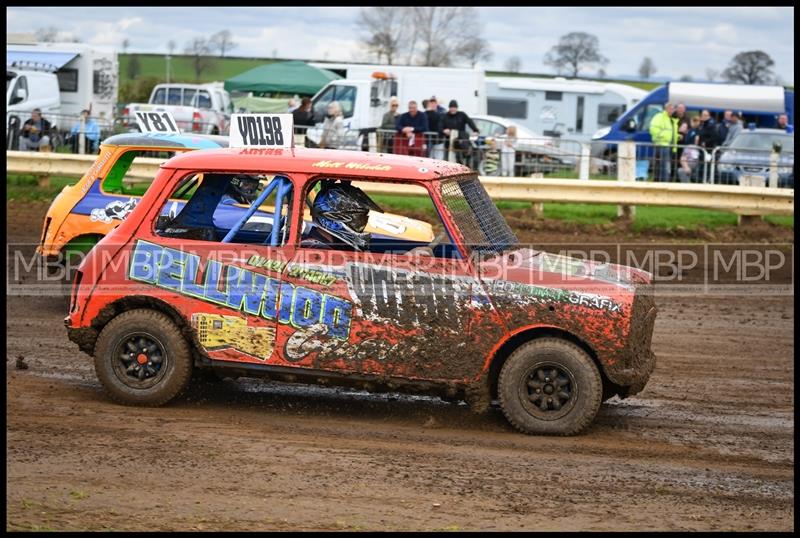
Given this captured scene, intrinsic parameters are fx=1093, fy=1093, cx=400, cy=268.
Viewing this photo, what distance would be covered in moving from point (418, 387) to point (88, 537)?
2.73 metres

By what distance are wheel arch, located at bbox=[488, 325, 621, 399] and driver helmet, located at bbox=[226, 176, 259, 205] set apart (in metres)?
2.25

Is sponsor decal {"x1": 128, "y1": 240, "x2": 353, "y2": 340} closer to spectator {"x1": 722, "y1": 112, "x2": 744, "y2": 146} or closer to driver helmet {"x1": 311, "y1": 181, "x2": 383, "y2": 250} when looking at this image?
driver helmet {"x1": 311, "y1": 181, "x2": 383, "y2": 250}

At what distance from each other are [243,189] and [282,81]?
2584 centimetres

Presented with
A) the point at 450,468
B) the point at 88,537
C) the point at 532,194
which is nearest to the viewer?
the point at 88,537

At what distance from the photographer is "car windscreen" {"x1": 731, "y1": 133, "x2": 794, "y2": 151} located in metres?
22.0

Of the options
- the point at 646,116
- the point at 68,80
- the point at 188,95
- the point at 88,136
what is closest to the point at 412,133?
the point at 88,136

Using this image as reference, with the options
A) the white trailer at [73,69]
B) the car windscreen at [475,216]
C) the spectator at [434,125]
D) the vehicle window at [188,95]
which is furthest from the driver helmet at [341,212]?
the vehicle window at [188,95]

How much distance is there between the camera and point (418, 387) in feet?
23.8

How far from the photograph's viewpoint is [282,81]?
33594mm

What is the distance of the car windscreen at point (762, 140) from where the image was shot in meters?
22.0

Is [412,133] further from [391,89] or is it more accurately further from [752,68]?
[752,68]

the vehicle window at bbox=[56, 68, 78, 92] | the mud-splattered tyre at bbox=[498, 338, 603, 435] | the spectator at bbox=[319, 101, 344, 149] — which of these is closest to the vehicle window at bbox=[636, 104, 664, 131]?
the spectator at bbox=[319, 101, 344, 149]

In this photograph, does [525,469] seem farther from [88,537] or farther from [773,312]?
[773,312]

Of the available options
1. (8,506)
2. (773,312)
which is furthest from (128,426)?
(773,312)
